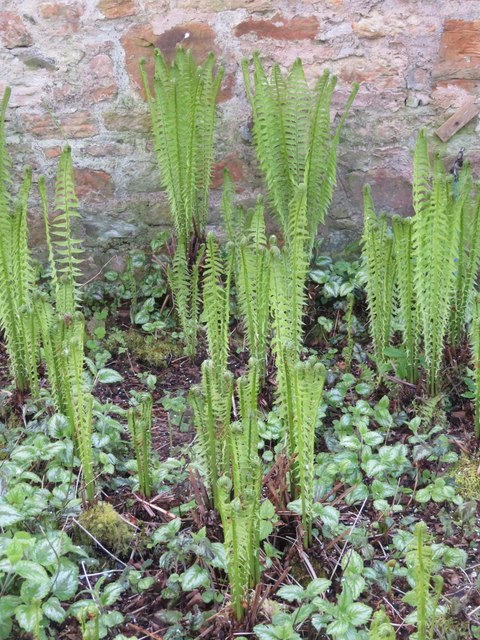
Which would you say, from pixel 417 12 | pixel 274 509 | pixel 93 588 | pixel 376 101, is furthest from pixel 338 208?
pixel 93 588

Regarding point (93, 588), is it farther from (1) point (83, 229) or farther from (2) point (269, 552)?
(1) point (83, 229)

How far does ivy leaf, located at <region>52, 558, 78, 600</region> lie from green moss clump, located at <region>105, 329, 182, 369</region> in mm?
1266

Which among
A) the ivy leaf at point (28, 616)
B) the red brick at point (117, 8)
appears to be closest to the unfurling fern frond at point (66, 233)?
the red brick at point (117, 8)

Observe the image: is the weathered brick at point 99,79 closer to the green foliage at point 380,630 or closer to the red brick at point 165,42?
the red brick at point 165,42

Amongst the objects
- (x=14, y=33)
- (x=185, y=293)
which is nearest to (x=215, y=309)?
(x=185, y=293)

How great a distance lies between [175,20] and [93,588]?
2.47m

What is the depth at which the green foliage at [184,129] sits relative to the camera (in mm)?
3092

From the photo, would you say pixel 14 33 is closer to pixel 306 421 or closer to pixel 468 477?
pixel 306 421

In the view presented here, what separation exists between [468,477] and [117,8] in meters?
2.47

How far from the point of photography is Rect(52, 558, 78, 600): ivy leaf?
1855 millimetres

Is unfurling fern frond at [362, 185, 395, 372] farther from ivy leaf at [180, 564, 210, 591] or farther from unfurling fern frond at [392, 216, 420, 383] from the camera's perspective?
ivy leaf at [180, 564, 210, 591]

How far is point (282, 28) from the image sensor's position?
339 cm

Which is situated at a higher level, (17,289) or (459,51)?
(459,51)

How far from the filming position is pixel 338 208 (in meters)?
3.57
